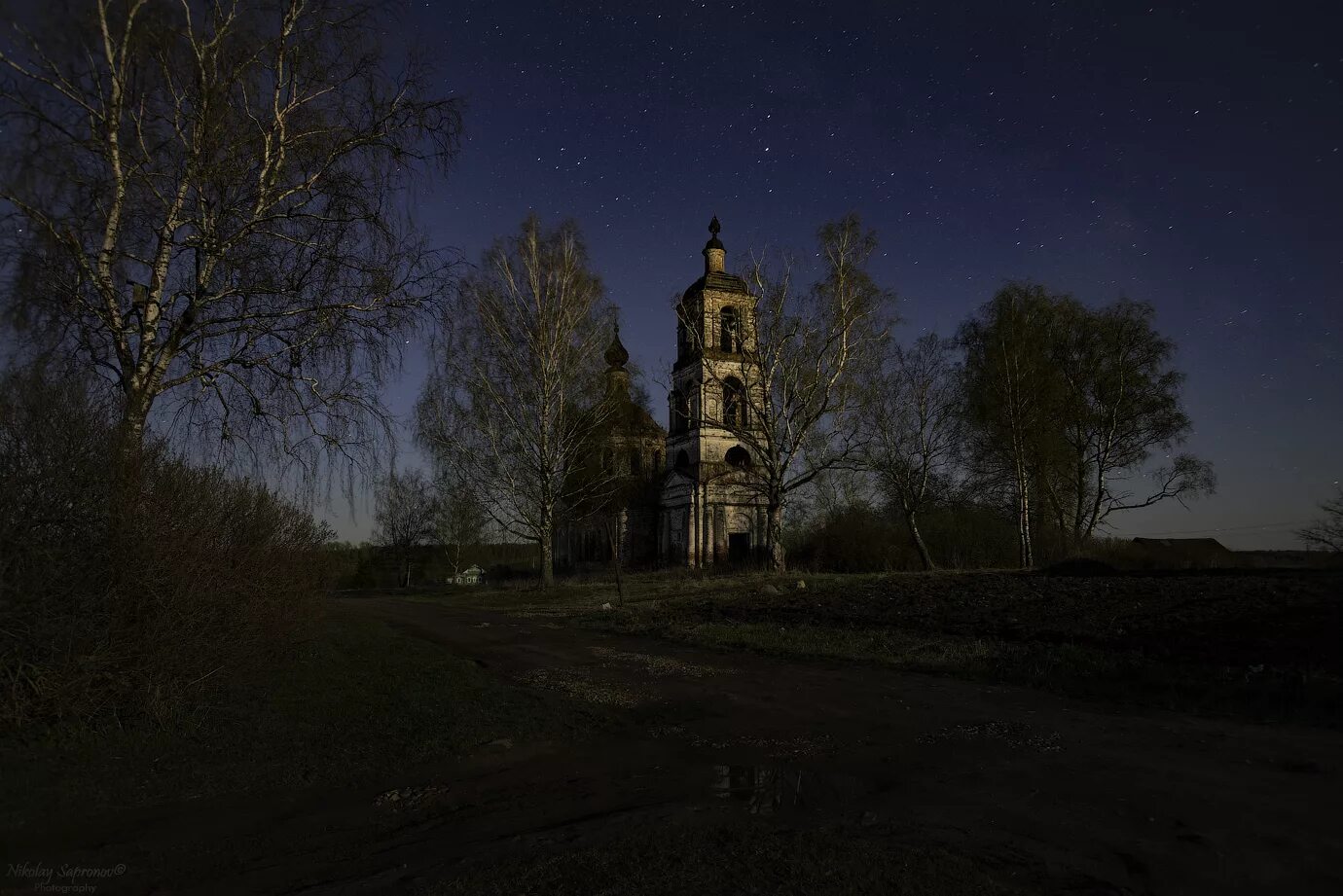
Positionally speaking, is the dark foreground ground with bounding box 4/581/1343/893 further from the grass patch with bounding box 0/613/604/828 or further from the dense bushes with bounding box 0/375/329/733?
the dense bushes with bounding box 0/375/329/733

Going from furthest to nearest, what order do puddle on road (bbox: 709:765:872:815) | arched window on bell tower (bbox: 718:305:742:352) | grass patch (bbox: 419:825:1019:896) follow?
arched window on bell tower (bbox: 718:305:742:352)
puddle on road (bbox: 709:765:872:815)
grass patch (bbox: 419:825:1019:896)

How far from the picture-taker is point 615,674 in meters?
10.0

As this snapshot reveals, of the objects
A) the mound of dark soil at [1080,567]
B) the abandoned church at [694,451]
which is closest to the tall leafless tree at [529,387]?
the abandoned church at [694,451]

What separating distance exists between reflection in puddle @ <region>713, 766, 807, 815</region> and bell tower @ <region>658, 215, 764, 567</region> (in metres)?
24.3

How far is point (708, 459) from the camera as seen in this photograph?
4153 centimetres

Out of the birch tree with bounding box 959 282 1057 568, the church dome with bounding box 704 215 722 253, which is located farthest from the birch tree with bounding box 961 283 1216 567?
the church dome with bounding box 704 215 722 253

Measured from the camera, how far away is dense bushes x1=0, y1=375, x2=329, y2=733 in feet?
16.3

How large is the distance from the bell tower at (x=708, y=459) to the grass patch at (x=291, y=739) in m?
22.5

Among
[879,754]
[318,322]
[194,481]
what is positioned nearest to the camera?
[879,754]

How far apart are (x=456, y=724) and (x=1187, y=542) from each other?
97.2 ft

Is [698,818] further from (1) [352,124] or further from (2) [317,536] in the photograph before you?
(2) [317,536]

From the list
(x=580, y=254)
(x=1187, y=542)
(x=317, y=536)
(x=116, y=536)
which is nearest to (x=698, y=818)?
(x=116, y=536)

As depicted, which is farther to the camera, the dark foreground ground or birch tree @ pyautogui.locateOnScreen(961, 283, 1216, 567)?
birch tree @ pyautogui.locateOnScreen(961, 283, 1216, 567)

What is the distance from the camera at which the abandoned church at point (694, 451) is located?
2881 cm
